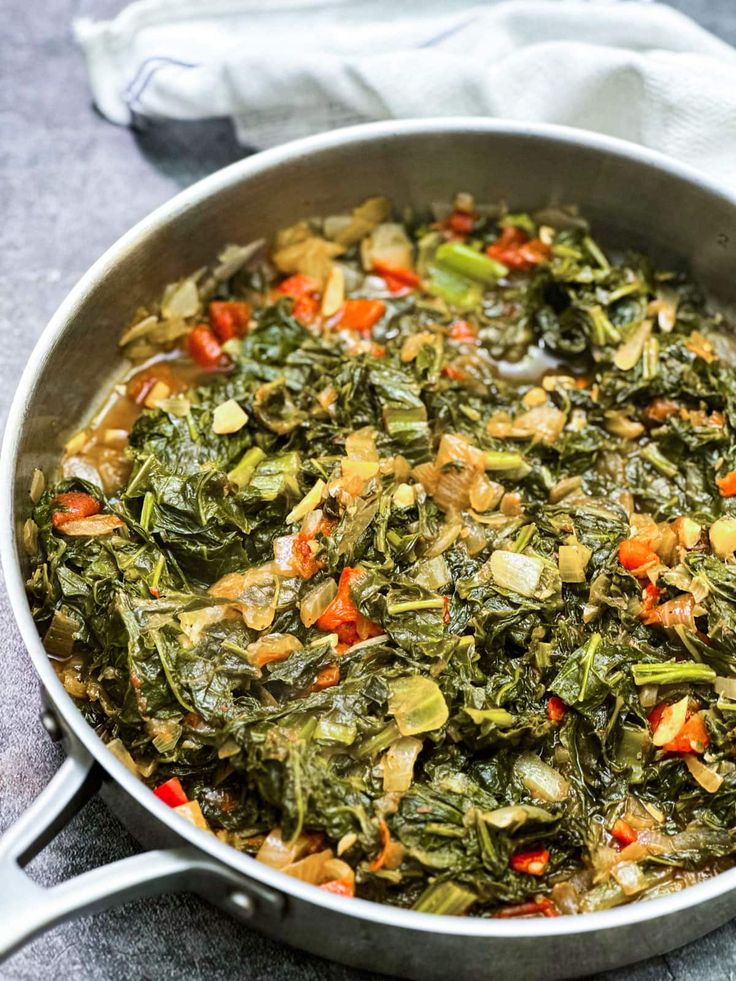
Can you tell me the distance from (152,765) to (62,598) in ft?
2.42

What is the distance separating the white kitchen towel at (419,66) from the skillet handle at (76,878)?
3425mm

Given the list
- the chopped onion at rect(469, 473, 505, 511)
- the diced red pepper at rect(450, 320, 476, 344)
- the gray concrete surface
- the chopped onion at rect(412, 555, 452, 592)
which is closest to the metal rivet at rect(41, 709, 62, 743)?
the gray concrete surface

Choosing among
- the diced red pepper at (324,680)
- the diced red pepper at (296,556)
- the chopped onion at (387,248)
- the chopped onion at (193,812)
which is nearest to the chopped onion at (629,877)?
the diced red pepper at (324,680)

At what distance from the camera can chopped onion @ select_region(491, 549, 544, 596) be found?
3.66m

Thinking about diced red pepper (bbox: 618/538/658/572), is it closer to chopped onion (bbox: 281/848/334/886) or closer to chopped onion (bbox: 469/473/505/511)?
chopped onion (bbox: 469/473/505/511)

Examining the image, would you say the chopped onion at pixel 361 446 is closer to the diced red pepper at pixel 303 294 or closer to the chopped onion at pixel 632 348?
the diced red pepper at pixel 303 294

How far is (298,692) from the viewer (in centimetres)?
355

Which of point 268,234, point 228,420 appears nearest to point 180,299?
point 268,234

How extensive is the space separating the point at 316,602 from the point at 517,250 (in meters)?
2.21

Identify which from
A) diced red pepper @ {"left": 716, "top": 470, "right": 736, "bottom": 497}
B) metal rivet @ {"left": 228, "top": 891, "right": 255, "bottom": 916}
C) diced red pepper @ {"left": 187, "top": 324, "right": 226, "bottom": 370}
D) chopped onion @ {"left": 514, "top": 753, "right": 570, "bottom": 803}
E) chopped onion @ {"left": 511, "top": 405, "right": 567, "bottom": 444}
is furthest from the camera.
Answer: diced red pepper @ {"left": 187, "top": 324, "right": 226, "bottom": 370}

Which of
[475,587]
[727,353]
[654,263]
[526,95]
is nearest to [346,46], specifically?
[526,95]

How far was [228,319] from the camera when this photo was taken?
4.60 metres

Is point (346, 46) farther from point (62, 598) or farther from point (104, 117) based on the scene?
point (62, 598)

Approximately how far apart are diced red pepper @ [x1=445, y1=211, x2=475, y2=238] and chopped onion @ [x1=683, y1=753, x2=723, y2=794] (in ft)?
8.90
